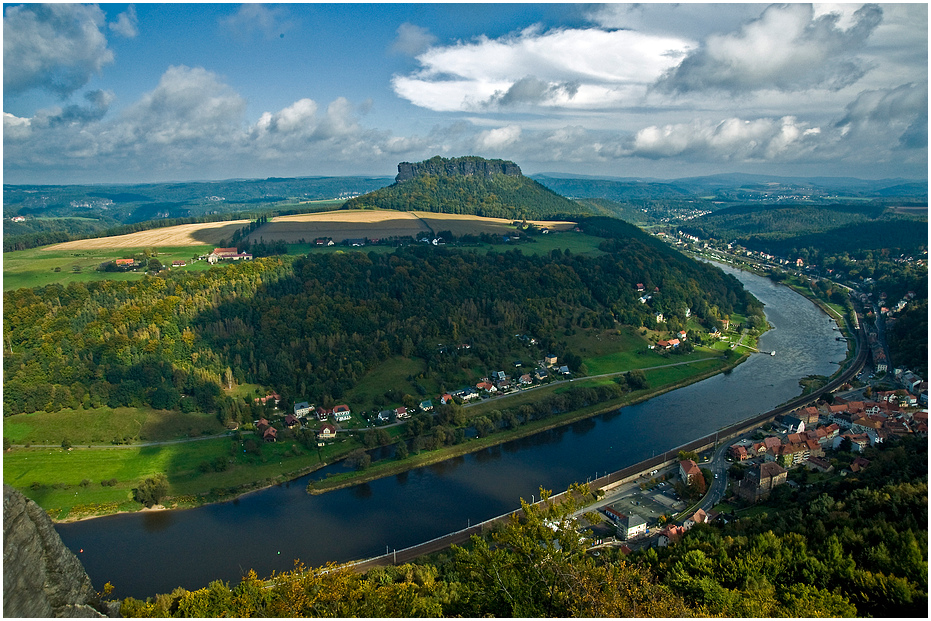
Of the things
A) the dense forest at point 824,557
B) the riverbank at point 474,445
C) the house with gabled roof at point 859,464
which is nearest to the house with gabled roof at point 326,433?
the riverbank at point 474,445

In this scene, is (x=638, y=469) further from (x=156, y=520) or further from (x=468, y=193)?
(x=468, y=193)

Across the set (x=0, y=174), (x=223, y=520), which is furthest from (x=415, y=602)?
(x=223, y=520)

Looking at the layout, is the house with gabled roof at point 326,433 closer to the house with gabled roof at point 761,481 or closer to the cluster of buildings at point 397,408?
the cluster of buildings at point 397,408

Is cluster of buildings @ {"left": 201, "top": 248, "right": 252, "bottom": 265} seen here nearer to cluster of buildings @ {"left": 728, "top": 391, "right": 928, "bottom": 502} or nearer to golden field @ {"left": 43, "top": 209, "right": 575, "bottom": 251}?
golden field @ {"left": 43, "top": 209, "right": 575, "bottom": 251}

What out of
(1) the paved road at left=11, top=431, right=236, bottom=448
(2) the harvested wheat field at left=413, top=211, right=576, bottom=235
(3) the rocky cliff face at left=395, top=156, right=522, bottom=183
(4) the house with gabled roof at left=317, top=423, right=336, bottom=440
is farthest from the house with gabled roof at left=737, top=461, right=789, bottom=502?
(3) the rocky cliff face at left=395, top=156, right=522, bottom=183

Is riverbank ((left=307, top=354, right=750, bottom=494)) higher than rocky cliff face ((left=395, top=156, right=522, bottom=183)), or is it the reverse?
rocky cliff face ((left=395, top=156, right=522, bottom=183))

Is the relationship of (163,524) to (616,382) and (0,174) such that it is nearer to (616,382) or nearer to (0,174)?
(0,174)
